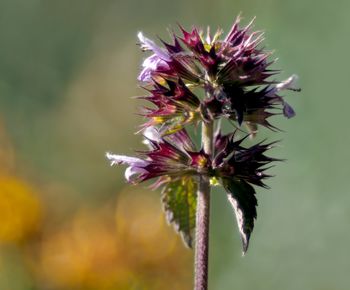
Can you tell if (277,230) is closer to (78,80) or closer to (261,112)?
(78,80)

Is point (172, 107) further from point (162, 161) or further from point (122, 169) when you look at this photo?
point (122, 169)

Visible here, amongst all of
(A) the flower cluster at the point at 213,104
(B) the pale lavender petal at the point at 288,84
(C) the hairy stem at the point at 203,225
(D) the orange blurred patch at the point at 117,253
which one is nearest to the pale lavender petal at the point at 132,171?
(A) the flower cluster at the point at 213,104

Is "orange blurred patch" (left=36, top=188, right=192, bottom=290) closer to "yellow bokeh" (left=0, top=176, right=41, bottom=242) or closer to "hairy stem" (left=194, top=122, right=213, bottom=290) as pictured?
"yellow bokeh" (left=0, top=176, right=41, bottom=242)

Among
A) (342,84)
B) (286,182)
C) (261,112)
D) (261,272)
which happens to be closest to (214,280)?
(261,272)

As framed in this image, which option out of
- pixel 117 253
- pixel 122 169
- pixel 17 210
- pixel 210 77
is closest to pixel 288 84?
pixel 210 77

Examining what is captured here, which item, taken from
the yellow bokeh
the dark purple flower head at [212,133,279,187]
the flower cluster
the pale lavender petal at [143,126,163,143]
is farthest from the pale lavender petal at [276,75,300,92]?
→ the yellow bokeh
